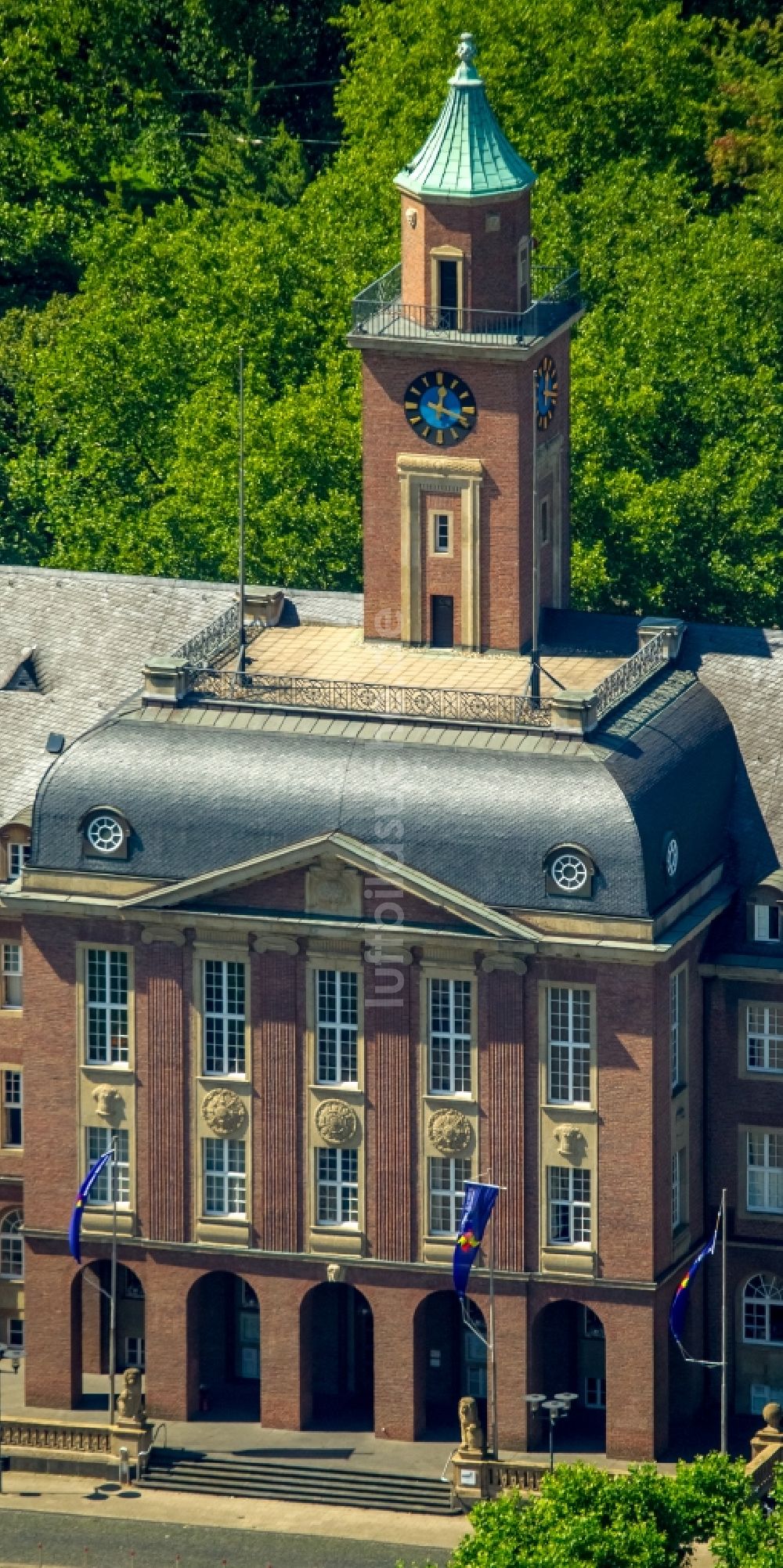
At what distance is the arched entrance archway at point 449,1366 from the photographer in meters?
183

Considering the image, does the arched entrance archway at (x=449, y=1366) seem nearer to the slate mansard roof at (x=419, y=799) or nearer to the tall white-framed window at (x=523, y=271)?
the slate mansard roof at (x=419, y=799)

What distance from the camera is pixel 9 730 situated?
191500 mm

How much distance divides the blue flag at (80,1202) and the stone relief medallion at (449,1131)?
34.1ft

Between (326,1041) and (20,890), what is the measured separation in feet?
35.1

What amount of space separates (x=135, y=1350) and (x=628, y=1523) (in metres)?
29.0

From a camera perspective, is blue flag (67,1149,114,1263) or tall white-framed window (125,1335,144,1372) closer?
blue flag (67,1149,114,1263)

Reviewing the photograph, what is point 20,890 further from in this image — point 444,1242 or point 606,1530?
point 606,1530

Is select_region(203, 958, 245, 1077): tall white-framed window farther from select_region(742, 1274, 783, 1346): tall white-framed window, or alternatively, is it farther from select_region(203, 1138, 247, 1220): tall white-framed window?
select_region(742, 1274, 783, 1346): tall white-framed window

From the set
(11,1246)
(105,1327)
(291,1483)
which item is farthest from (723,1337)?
(11,1246)

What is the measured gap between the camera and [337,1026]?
18038 centimetres

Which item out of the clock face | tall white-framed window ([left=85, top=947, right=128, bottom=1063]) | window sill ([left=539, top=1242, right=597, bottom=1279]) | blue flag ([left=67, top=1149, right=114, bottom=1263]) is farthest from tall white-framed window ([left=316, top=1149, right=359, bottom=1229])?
the clock face

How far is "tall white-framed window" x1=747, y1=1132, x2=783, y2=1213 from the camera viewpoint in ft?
602

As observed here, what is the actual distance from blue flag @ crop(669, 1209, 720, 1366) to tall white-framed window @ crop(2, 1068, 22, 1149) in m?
22.5

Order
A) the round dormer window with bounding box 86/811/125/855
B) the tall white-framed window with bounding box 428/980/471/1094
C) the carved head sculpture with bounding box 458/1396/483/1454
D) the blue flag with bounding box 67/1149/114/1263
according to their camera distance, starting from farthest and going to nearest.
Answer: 1. the blue flag with bounding box 67/1149/114/1263
2. the round dormer window with bounding box 86/811/125/855
3. the tall white-framed window with bounding box 428/980/471/1094
4. the carved head sculpture with bounding box 458/1396/483/1454
